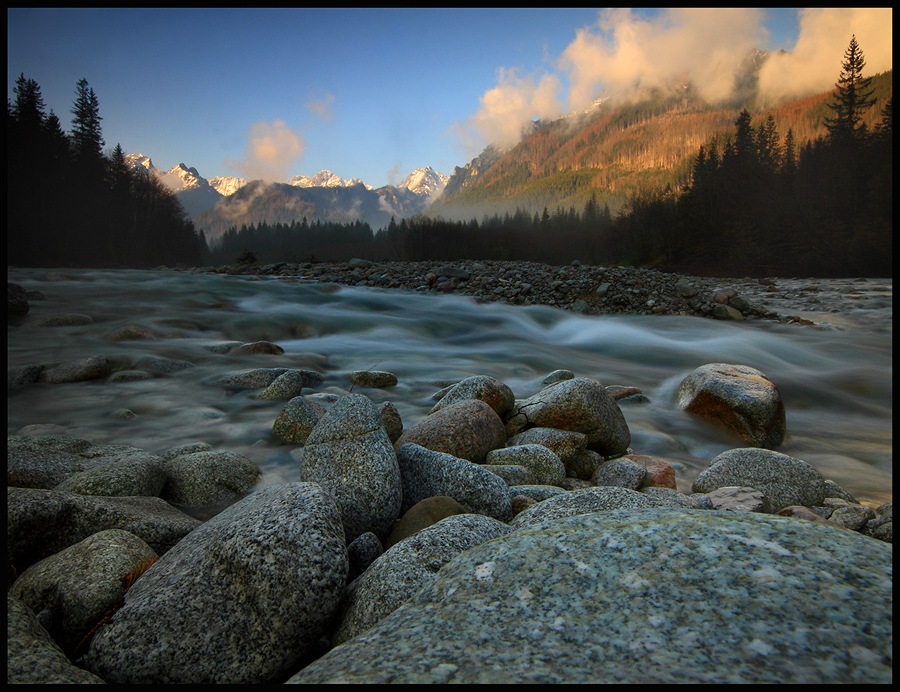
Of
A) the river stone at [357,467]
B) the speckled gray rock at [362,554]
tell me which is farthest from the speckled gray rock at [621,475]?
the speckled gray rock at [362,554]

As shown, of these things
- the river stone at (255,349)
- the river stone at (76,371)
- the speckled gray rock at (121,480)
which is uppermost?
the river stone at (255,349)

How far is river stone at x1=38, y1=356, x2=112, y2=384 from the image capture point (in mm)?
6832

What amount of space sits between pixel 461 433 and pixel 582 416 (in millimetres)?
→ 1496

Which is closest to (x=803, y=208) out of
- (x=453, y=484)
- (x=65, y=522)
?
(x=453, y=484)

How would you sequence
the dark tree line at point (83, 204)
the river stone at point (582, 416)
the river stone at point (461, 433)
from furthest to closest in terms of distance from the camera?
the dark tree line at point (83, 204)
the river stone at point (582, 416)
the river stone at point (461, 433)

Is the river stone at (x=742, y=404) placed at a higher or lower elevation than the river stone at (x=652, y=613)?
lower

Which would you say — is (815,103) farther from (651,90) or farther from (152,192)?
(651,90)

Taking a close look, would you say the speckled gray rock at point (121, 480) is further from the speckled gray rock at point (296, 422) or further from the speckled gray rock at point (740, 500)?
the speckled gray rock at point (740, 500)

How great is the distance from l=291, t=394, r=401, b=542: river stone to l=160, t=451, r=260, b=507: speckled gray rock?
3.57ft

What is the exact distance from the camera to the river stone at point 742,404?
585cm

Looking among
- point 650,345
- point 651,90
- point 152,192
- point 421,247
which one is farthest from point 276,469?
point 651,90

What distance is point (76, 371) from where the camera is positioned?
6945 millimetres

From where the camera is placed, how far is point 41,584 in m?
1.97

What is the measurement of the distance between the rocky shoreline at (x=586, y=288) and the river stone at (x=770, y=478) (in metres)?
12.6
